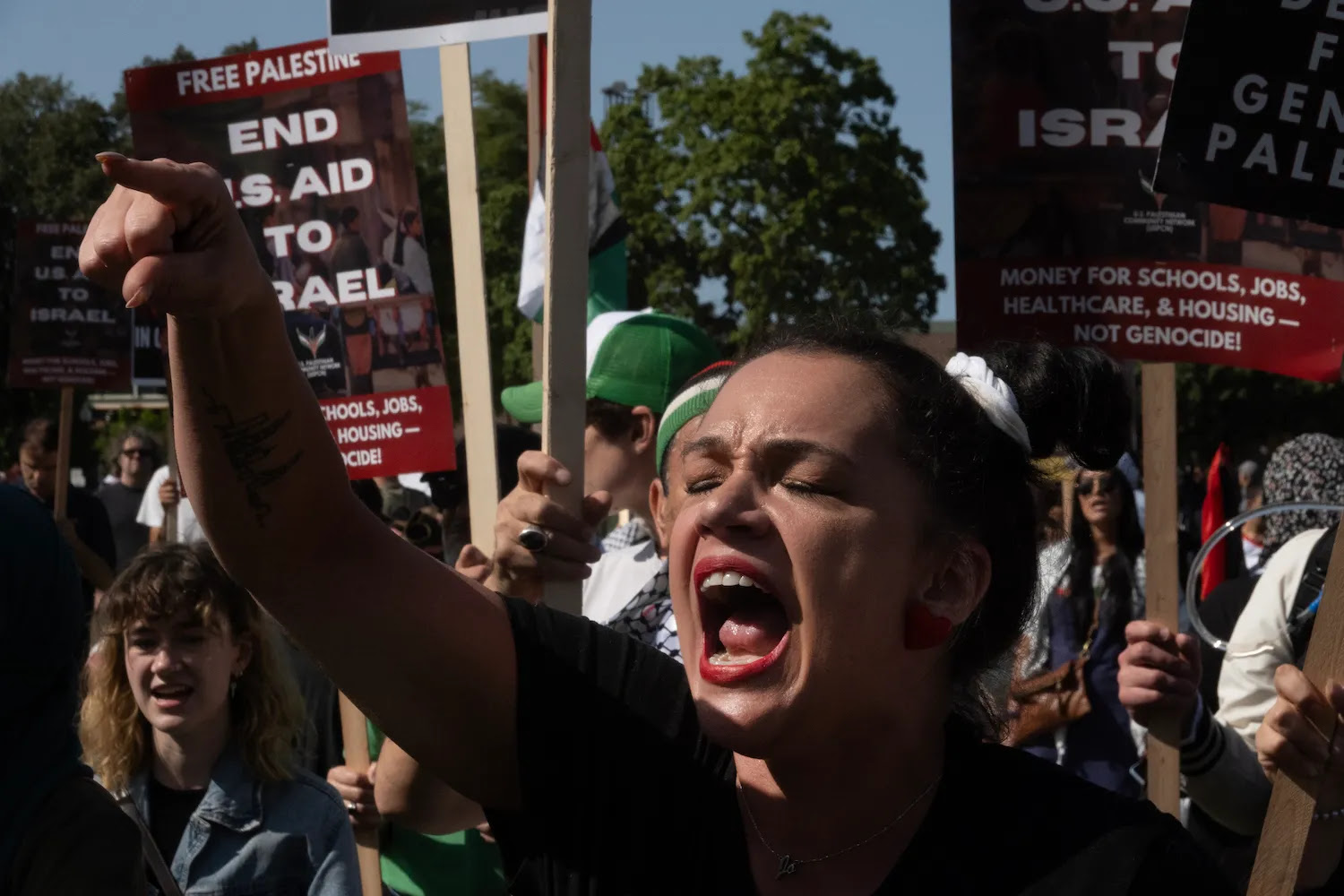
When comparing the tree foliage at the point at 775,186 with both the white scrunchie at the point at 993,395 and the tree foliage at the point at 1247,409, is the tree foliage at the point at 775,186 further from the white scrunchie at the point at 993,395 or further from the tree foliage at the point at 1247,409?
the white scrunchie at the point at 993,395

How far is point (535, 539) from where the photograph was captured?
2.50m

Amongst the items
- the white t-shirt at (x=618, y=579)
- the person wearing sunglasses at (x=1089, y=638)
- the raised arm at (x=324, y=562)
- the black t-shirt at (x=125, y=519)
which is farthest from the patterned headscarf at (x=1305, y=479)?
the black t-shirt at (x=125, y=519)

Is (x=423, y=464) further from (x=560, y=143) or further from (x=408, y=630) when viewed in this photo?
(x=408, y=630)

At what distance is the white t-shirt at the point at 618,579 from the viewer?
12.3ft

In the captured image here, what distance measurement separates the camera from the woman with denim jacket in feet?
10.9

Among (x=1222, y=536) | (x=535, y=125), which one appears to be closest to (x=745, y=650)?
(x=1222, y=536)

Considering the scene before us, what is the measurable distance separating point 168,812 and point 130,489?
8.49 meters

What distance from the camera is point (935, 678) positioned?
206cm

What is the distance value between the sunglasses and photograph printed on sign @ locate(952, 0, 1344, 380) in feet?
8.23

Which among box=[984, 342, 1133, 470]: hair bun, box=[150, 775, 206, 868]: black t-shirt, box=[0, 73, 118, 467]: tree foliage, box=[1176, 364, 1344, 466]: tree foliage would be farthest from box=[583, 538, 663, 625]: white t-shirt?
box=[0, 73, 118, 467]: tree foliage

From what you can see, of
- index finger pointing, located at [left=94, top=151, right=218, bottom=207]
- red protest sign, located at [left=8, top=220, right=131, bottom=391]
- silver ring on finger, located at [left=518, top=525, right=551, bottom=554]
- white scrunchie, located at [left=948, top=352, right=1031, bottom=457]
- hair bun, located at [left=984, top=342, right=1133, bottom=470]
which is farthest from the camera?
red protest sign, located at [left=8, top=220, right=131, bottom=391]

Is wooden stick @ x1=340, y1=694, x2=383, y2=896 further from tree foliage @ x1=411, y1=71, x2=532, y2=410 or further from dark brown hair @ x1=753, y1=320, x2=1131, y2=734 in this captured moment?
tree foliage @ x1=411, y1=71, x2=532, y2=410

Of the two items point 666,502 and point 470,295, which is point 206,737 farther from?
point 666,502

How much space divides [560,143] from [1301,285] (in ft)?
6.30
